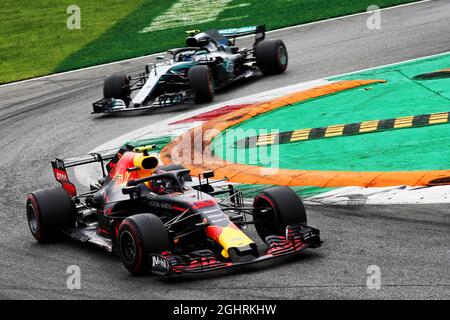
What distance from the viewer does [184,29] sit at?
1180 inches

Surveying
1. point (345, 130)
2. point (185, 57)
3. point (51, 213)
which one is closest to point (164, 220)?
point (51, 213)

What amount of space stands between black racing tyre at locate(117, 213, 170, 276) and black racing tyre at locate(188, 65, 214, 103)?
9.98m

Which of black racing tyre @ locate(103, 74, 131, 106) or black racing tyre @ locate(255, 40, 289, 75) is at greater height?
black racing tyre @ locate(255, 40, 289, 75)


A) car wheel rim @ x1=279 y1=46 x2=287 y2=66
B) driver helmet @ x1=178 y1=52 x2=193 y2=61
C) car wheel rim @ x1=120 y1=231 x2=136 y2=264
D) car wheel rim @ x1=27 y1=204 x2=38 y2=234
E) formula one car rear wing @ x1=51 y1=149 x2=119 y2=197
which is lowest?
car wheel rim @ x1=27 y1=204 x2=38 y2=234

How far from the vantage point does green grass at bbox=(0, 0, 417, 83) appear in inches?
1123

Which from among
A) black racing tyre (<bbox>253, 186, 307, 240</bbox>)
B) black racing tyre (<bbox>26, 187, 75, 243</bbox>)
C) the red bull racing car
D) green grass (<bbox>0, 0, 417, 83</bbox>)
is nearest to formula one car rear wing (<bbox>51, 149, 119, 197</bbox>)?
the red bull racing car

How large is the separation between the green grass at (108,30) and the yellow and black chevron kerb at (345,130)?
1153 cm

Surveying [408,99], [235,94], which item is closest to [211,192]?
[408,99]

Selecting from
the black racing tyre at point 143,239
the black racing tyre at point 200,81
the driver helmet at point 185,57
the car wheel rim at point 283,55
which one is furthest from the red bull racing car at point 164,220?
the car wheel rim at point 283,55

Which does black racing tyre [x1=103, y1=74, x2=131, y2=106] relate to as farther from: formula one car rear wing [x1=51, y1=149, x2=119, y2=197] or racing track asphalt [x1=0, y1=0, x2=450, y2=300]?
formula one car rear wing [x1=51, y1=149, x2=119, y2=197]

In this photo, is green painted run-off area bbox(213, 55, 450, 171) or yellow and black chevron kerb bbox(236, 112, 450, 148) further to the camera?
yellow and black chevron kerb bbox(236, 112, 450, 148)

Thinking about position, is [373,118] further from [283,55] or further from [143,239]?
[143,239]

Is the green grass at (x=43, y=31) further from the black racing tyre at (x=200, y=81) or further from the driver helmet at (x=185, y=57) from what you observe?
the black racing tyre at (x=200, y=81)

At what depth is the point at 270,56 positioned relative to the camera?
23.0 meters
